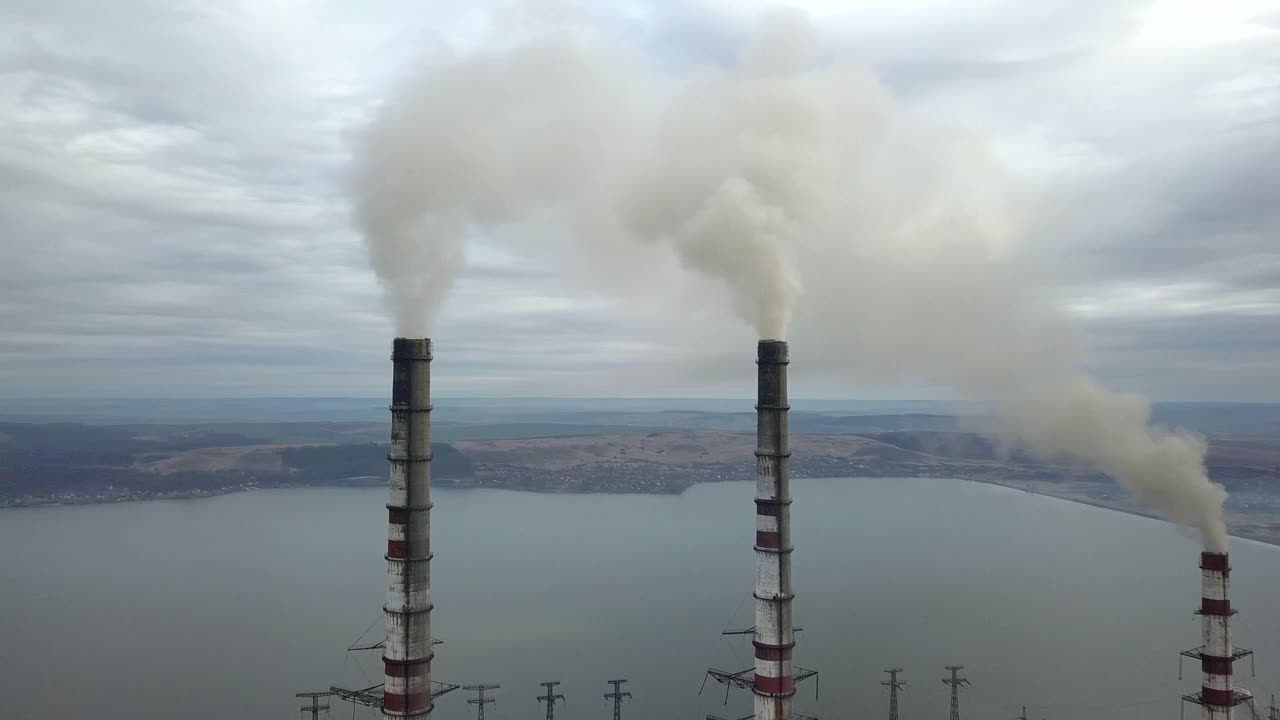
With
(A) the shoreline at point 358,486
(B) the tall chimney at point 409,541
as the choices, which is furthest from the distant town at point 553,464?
(B) the tall chimney at point 409,541

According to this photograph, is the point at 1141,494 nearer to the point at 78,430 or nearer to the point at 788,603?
the point at 788,603

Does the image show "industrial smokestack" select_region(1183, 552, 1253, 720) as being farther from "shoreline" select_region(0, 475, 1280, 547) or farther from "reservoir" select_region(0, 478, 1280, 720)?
"shoreline" select_region(0, 475, 1280, 547)

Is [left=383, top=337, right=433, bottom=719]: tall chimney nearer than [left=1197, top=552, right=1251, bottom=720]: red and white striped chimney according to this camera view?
Yes

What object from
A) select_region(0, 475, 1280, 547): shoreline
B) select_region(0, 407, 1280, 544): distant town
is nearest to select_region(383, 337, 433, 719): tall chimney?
select_region(0, 407, 1280, 544): distant town

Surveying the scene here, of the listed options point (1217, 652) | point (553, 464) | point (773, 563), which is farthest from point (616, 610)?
point (553, 464)

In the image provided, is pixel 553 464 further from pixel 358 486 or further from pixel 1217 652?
pixel 1217 652

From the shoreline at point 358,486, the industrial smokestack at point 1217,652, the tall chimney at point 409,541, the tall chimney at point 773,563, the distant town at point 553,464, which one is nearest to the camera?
the tall chimney at point 773,563

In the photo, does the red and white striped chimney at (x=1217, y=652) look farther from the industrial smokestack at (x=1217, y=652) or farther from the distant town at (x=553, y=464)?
the distant town at (x=553, y=464)

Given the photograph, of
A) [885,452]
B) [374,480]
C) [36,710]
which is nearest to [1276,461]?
[885,452]
